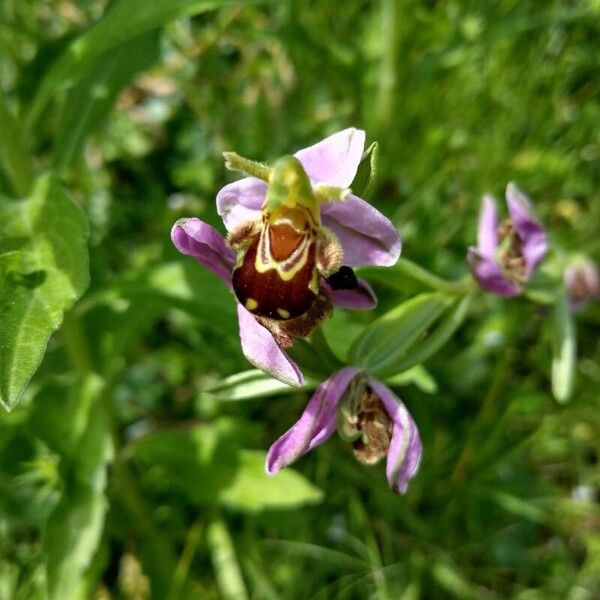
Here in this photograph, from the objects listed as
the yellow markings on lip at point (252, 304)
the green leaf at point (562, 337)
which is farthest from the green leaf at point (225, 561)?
the yellow markings on lip at point (252, 304)

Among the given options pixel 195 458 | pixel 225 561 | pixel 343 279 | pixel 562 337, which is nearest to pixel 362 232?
pixel 343 279

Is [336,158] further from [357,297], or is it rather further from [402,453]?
[402,453]

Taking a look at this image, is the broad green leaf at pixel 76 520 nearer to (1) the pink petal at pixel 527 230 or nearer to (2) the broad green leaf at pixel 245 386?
(2) the broad green leaf at pixel 245 386

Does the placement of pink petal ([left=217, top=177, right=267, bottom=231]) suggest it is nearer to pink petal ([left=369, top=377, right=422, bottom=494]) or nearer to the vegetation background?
pink petal ([left=369, top=377, right=422, bottom=494])

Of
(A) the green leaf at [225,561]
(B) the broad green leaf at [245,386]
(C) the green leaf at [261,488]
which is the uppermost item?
(B) the broad green leaf at [245,386]

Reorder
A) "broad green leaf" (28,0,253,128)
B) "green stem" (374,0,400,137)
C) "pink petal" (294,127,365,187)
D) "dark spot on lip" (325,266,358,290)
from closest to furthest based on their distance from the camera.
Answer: "pink petal" (294,127,365,187)
"dark spot on lip" (325,266,358,290)
"broad green leaf" (28,0,253,128)
"green stem" (374,0,400,137)

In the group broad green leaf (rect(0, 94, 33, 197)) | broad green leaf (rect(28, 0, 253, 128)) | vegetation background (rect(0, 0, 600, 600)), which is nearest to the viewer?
broad green leaf (rect(28, 0, 253, 128))

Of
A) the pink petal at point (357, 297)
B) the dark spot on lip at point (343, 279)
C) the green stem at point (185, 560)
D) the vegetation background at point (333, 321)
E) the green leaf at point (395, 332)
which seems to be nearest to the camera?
the dark spot on lip at point (343, 279)

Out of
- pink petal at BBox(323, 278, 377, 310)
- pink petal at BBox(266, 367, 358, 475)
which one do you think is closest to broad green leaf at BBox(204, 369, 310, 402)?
pink petal at BBox(266, 367, 358, 475)
